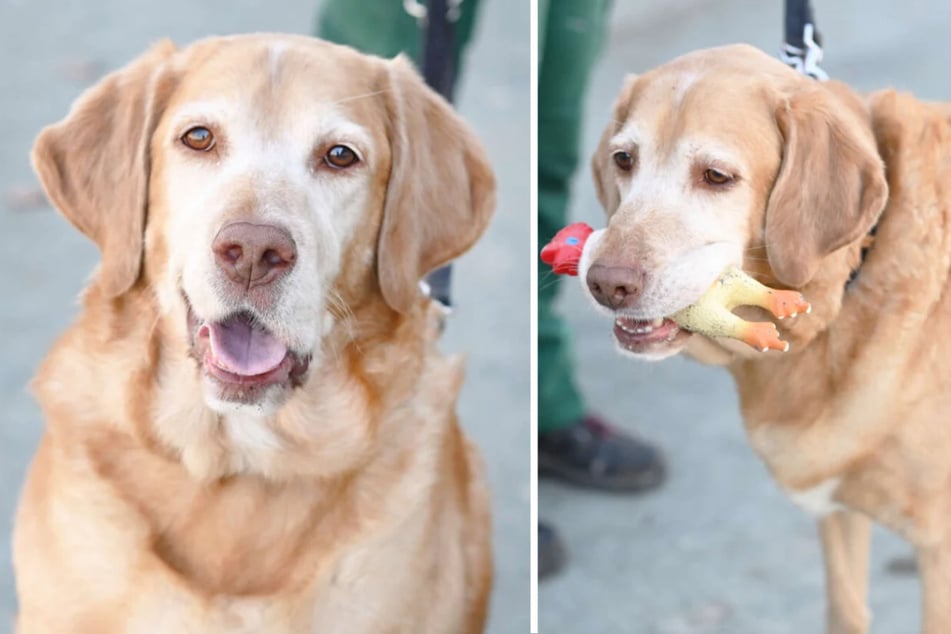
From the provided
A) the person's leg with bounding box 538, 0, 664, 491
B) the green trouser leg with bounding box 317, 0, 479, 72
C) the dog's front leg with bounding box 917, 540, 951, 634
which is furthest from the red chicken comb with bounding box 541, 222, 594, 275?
the dog's front leg with bounding box 917, 540, 951, 634

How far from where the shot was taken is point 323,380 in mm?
2205

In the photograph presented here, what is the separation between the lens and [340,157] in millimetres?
2072

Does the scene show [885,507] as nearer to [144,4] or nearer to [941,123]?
[941,123]

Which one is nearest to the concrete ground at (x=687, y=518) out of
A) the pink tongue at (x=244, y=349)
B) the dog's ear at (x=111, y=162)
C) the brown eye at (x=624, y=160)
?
the brown eye at (x=624, y=160)

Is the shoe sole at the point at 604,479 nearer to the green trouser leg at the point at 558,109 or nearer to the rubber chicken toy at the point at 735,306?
the green trouser leg at the point at 558,109

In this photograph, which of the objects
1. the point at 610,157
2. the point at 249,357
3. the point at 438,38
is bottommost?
the point at 249,357

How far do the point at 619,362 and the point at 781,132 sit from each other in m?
1.99

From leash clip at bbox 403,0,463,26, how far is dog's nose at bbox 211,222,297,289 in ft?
2.42

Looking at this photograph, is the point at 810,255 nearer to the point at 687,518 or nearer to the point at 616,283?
the point at 616,283

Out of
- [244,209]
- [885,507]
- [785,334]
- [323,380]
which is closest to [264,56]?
[244,209]

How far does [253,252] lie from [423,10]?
0.83 metres

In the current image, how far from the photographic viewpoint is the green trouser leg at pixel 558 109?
2.85 m

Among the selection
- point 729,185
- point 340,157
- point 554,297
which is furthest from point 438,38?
point 554,297

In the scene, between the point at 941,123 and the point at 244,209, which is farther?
the point at 941,123
